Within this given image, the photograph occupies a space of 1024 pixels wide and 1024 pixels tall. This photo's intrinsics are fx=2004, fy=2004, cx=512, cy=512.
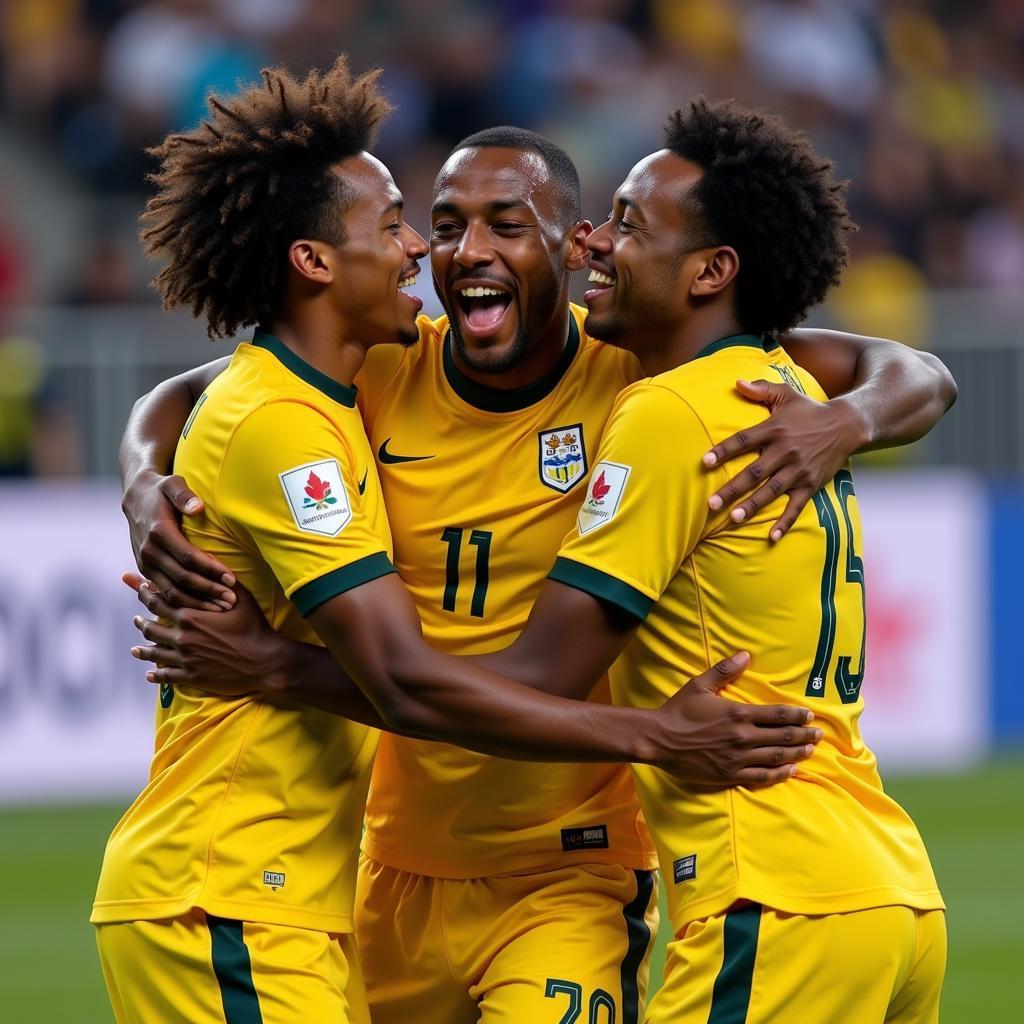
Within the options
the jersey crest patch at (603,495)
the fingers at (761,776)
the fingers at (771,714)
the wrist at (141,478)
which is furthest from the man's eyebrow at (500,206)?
the fingers at (761,776)

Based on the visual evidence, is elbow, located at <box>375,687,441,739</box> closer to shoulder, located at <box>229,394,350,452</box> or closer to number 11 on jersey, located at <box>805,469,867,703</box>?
shoulder, located at <box>229,394,350,452</box>

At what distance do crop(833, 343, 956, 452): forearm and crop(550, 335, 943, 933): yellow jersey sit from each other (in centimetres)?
30

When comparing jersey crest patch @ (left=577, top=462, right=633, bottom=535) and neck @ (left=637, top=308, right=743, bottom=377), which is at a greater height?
neck @ (left=637, top=308, right=743, bottom=377)

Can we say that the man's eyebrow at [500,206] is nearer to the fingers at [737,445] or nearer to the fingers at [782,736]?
the fingers at [737,445]

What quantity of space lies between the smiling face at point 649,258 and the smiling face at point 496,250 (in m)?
0.19

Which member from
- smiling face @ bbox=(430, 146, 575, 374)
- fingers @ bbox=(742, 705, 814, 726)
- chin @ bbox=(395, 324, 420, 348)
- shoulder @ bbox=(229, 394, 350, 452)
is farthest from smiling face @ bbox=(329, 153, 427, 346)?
fingers @ bbox=(742, 705, 814, 726)

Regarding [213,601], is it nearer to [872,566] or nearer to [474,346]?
[474,346]

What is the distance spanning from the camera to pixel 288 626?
437 centimetres

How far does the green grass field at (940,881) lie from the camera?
765cm

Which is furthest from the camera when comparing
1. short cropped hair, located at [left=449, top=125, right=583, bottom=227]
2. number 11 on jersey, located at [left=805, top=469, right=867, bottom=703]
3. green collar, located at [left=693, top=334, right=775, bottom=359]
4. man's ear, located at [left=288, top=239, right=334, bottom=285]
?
short cropped hair, located at [left=449, top=125, right=583, bottom=227]

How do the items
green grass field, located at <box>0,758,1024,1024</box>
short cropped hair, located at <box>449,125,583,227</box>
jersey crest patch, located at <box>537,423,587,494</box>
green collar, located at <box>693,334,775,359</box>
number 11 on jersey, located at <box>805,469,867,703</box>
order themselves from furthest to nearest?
green grass field, located at <box>0,758,1024,1024</box>, short cropped hair, located at <box>449,125,583,227</box>, jersey crest patch, located at <box>537,423,587,494</box>, green collar, located at <box>693,334,775,359</box>, number 11 on jersey, located at <box>805,469,867,703</box>

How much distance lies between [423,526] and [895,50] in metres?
12.9

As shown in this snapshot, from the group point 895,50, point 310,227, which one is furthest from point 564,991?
point 895,50

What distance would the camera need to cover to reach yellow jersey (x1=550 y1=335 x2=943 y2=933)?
3.98 m
